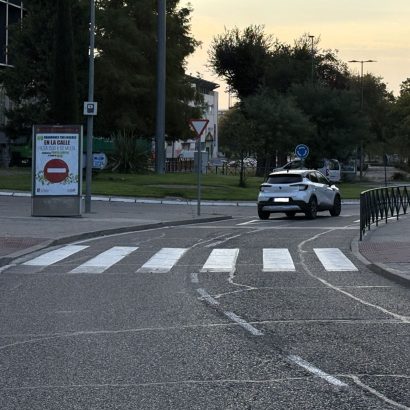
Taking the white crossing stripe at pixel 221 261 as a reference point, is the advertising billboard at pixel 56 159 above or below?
above

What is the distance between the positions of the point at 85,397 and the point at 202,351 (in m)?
1.74

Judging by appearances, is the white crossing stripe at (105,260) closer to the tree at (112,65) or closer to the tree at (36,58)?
the tree at (112,65)

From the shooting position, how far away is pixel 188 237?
1978 cm

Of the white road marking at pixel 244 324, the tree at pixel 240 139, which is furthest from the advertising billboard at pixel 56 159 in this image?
the tree at pixel 240 139

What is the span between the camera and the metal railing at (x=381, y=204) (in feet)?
66.1

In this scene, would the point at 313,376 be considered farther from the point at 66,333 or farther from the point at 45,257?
the point at 45,257

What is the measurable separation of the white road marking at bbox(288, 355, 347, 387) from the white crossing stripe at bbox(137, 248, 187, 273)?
21.2ft

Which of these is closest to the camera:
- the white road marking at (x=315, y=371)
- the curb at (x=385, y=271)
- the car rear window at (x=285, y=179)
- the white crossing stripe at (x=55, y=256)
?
the white road marking at (x=315, y=371)

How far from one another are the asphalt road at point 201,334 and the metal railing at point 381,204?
5312mm

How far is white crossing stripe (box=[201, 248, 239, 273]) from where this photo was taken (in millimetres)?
13539

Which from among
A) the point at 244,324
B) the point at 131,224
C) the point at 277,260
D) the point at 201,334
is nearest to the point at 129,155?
the point at 131,224

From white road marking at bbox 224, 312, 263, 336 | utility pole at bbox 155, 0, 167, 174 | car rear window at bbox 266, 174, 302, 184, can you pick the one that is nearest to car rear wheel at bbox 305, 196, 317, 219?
car rear window at bbox 266, 174, 302, 184

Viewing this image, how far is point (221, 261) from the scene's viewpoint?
14703mm

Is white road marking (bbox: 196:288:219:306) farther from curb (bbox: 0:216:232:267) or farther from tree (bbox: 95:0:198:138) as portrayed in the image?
tree (bbox: 95:0:198:138)
